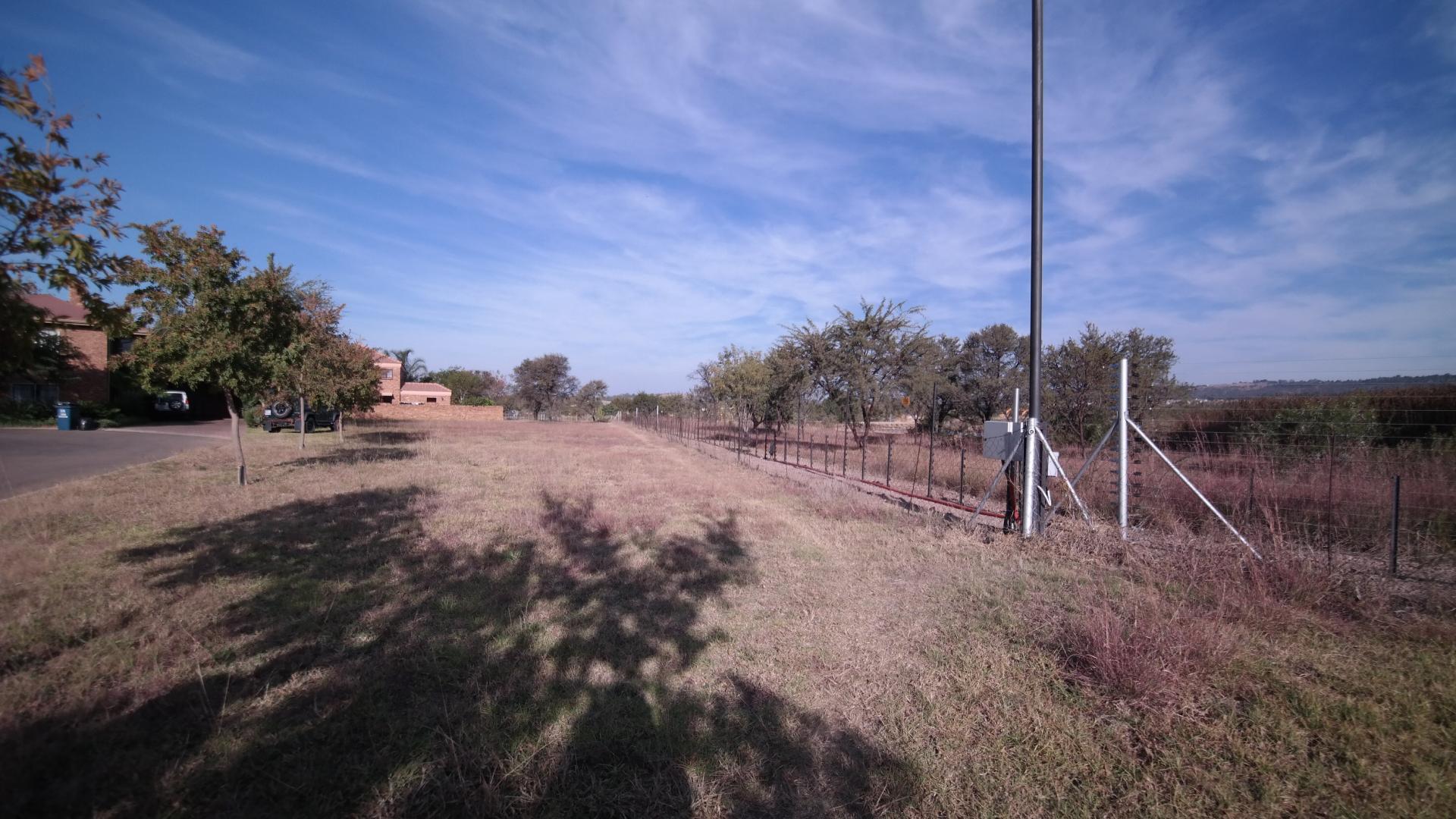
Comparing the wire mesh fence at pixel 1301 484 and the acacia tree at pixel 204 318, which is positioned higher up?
the acacia tree at pixel 204 318

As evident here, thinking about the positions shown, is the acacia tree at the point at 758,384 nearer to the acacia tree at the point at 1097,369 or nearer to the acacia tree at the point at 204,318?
the acacia tree at the point at 1097,369

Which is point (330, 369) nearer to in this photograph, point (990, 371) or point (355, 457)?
point (355, 457)

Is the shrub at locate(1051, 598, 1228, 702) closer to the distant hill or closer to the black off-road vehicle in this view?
the distant hill

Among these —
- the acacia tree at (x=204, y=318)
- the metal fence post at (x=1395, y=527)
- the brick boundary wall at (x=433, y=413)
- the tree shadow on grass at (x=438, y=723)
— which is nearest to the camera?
the tree shadow on grass at (x=438, y=723)

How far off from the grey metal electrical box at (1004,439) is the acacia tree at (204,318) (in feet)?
41.5

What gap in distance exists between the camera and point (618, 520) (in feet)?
29.0

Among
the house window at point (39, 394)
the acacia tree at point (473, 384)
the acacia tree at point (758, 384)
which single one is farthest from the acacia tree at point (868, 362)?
the acacia tree at point (473, 384)

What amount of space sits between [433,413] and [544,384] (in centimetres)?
2192

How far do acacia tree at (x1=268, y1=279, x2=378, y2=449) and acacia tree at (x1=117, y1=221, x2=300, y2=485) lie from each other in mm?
4902

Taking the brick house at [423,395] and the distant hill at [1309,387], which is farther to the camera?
the brick house at [423,395]

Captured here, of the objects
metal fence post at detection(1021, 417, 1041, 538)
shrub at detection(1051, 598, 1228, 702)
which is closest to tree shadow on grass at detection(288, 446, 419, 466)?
metal fence post at detection(1021, 417, 1041, 538)

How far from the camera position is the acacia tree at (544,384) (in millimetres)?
Answer: 77125

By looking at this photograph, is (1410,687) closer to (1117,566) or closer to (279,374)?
(1117,566)

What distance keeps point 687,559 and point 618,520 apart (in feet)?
7.59
